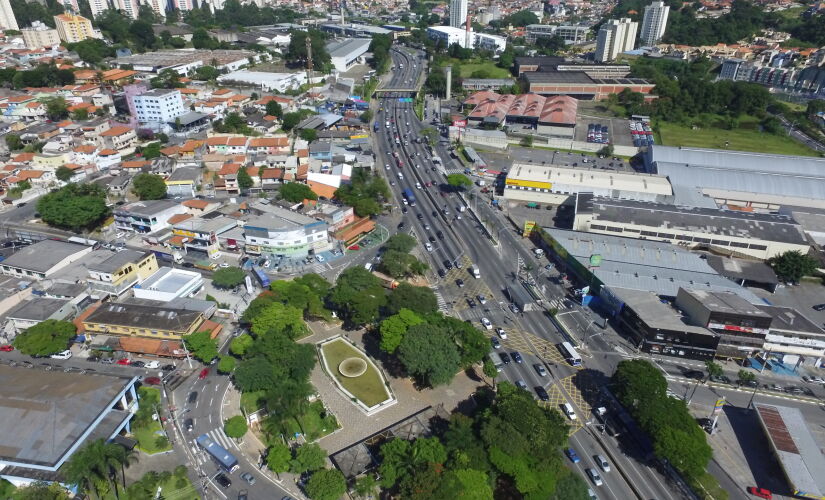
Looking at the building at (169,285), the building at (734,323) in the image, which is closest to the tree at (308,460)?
the building at (169,285)

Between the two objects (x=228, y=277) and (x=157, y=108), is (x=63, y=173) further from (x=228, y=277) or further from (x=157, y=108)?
(x=228, y=277)

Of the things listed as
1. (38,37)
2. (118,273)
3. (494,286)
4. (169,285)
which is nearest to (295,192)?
(169,285)

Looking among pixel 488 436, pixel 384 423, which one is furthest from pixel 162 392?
pixel 488 436

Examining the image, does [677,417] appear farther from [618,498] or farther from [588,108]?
[588,108]

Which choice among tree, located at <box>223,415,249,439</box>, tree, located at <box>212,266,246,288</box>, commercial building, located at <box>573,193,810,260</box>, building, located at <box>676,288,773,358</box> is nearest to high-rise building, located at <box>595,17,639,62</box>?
commercial building, located at <box>573,193,810,260</box>

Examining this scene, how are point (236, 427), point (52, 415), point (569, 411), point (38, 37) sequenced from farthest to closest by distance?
point (38, 37) → point (569, 411) → point (236, 427) → point (52, 415)

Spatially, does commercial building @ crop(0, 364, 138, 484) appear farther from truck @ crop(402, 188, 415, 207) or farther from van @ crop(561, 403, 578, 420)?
truck @ crop(402, 188, 415, 207)

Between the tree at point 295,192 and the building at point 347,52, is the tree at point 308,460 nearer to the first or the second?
the tree at point 295,192
